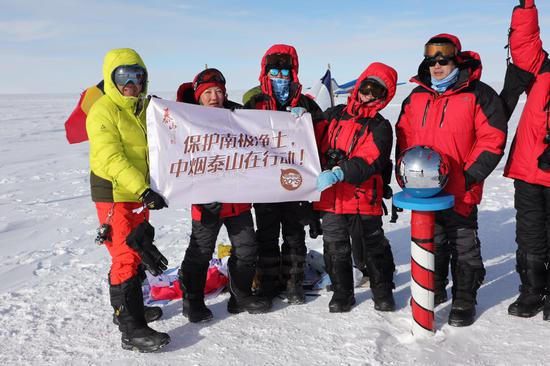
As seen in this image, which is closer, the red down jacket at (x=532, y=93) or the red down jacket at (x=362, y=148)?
the red down jacket at (x=532, y=93)

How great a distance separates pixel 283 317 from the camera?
443cm

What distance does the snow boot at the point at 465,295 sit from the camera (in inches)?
163

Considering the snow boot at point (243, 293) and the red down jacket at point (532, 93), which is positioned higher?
the red down jacket at point (532, 93)

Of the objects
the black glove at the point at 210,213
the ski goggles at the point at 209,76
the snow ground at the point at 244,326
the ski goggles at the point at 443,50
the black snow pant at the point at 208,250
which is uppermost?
the ski goggles at the point at 443,50

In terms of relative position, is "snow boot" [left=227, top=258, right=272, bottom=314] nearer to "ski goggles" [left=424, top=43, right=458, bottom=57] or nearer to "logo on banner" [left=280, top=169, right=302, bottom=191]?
"logo on banner" [left=280, top=169, right=302, bottom=191]

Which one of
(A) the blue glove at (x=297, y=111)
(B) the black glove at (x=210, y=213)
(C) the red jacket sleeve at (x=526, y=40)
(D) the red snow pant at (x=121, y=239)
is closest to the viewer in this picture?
(D) the red snow pant at (x=121, y=239)

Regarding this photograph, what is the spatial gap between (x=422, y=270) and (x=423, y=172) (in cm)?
90

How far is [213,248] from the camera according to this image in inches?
170

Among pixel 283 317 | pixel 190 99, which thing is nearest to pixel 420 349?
pixel 283 317

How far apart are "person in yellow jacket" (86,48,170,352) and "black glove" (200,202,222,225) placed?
526 mm

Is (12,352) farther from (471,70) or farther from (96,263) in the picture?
(471,70)

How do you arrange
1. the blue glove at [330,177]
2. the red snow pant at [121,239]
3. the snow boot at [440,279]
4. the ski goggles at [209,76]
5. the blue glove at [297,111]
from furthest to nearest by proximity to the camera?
the snow boot at [440,279], the blue glove at [297,111], the ski goggles at [209,76], the blue glove at [330,177], the red snow pant at [121,239]

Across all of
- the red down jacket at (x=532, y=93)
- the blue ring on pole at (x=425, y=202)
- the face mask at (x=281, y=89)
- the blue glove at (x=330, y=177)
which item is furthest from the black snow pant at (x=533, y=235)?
the face mask at (x=281, y=89)

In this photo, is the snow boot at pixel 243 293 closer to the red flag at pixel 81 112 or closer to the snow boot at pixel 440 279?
the snow boot at pixel 440 279
